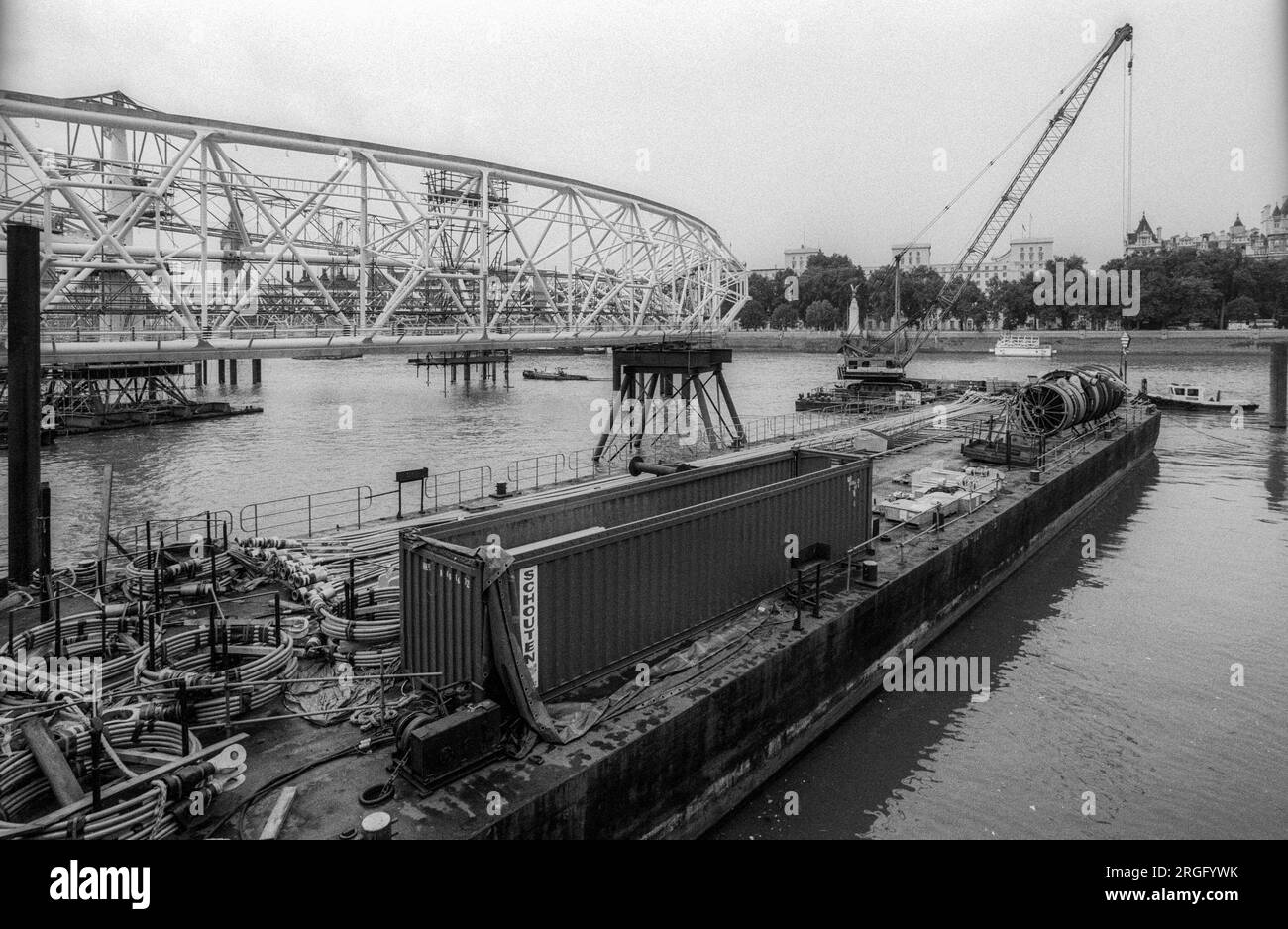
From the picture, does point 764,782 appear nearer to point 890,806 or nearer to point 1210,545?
point 890,806

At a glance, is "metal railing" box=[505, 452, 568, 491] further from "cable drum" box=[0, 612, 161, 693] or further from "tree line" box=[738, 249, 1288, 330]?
"tree line" box=[738, 249, 1288, 330]

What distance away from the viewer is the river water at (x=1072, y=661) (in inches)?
497

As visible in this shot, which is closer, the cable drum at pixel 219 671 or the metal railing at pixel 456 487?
the cable drum at pixel 219 671

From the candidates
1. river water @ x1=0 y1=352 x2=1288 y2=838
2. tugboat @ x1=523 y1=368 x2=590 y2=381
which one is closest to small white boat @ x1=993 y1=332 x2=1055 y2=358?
tugboat @ x1=523 y1=368 x2=590 y2=381

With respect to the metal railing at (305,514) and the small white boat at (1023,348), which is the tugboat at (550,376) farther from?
the metal railing at (305,514)

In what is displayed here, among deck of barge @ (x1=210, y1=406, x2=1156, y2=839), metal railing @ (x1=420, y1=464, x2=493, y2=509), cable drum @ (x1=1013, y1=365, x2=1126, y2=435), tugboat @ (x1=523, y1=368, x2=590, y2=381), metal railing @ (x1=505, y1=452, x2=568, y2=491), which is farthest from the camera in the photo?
tugboat @ (x1=523, y1=368, x2=590, y2=381)

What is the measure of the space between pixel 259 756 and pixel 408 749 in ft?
6.20

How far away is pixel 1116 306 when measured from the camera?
453ft

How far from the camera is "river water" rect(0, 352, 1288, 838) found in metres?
12.6

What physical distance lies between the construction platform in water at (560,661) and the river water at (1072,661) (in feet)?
5.28

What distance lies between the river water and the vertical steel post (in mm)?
11531

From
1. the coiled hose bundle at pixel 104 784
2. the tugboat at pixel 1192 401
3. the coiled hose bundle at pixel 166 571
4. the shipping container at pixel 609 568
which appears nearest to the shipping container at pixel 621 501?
the shipping container at pixel 609 568

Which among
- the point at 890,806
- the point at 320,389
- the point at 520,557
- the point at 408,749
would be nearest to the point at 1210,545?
the point at 890,806

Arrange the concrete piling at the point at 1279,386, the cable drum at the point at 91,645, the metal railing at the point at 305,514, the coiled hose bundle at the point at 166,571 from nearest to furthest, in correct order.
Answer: the cable drum at the point at 91,645 → the coiled hose bundle at the point at 166,571 → the metal railing at the point at 305,514 → the concrete piling at the point at 1279,386
